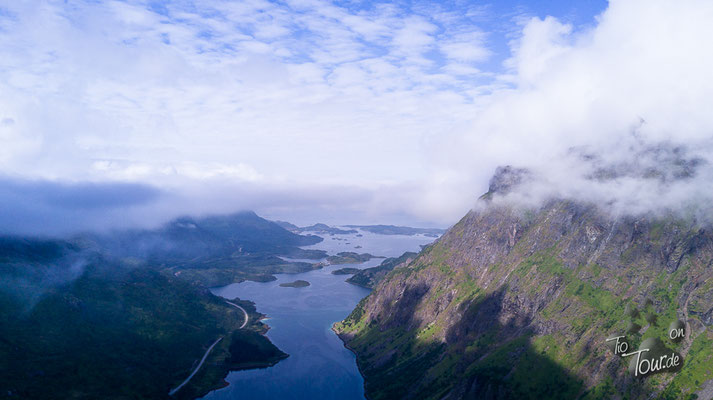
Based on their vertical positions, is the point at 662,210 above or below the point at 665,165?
below

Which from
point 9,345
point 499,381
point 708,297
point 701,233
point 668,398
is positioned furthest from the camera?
point 9,345

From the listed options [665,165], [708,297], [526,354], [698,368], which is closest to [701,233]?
[708,297]

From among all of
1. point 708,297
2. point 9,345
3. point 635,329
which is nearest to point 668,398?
point 635,329

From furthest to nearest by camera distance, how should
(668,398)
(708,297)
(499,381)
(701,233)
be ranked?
(499,381) < (701,233) < (708,297) < (668,398)

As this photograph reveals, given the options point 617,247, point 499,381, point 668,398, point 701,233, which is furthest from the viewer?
point 617,247

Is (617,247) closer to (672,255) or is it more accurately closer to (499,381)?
(672,255)

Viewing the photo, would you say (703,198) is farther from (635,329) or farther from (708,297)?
(635,329)

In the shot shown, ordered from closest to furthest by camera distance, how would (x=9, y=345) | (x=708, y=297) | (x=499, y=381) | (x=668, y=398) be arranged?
(x=668, y=398) → (x=708, y=297) → (x=499, y=381) → (x=9, y=345)

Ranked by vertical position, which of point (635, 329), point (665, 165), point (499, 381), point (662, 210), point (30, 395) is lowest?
point (30, 395)

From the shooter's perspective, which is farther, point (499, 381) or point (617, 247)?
point (617, 247)
